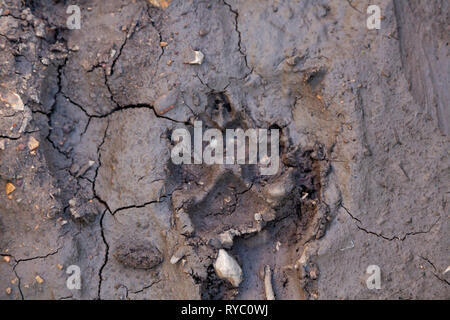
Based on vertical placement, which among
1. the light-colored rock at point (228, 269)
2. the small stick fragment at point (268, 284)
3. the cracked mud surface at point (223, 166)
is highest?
the cracked mud surface at point (223, 166)

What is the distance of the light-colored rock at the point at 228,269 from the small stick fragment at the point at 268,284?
145 millimetres

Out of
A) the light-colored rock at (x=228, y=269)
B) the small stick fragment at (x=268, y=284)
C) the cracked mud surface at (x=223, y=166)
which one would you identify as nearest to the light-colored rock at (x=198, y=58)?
the cracked mud surface at (x=223, y=166)

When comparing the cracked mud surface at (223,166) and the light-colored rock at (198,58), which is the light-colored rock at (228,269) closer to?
the cracked mud surface at (223,166)

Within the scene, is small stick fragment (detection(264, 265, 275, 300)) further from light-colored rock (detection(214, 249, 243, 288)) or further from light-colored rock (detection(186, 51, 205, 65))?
light-colored rock (detection(186, 51, 205, 65))

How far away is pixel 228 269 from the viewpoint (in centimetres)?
238

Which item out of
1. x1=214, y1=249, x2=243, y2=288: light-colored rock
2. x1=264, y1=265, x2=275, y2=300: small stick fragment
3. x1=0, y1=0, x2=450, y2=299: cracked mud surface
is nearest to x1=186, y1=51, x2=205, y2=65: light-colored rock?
x1=0, y1=0, x2=450, y2=299: cracked mud surface

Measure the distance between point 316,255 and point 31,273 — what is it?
147 cm

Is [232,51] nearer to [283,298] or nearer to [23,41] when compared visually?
[23,41]

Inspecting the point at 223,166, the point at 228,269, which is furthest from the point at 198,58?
the point at 228,269

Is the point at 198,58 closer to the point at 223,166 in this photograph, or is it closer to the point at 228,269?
the point at 223,166

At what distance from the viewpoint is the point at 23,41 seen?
2510mm

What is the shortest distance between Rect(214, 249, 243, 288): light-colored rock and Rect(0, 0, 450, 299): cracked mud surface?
0.04 meters

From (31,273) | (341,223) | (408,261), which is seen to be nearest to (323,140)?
(341,223)

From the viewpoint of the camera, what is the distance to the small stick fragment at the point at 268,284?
245cm
